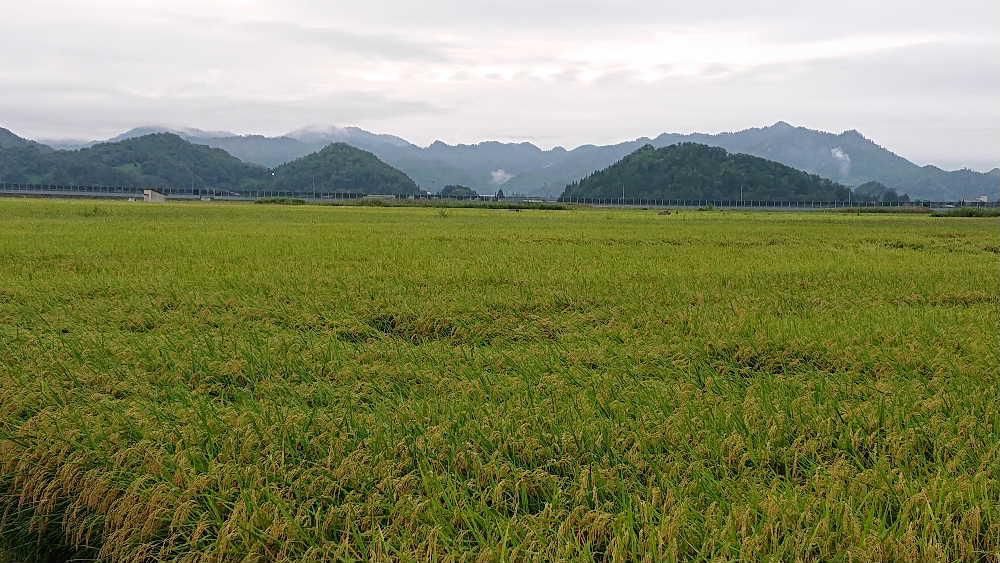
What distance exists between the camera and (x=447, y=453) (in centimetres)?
341

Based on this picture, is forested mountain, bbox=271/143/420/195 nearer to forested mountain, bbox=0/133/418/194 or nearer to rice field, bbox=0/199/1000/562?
forested mountain, bbox=0/133/418/194

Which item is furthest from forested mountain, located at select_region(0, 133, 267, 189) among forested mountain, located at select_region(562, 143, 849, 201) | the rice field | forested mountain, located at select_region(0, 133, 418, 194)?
the rice field

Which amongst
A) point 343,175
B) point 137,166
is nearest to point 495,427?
point 343,175

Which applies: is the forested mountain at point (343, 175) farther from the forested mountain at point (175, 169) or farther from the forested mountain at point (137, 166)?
the forested mountain at point (137, 166)

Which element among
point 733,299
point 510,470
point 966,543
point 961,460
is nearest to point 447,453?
point 510,470

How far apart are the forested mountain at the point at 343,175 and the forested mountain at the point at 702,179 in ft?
132

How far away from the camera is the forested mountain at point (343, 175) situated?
149 m

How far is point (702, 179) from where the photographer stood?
121 meters

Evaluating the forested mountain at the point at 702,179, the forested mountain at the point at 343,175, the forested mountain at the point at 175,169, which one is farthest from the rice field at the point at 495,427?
the forested mountain at the point at 343,175

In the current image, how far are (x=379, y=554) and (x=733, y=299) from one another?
651 cm

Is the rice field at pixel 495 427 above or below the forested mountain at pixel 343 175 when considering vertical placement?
below

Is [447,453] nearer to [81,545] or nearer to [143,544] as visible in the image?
[143,544]

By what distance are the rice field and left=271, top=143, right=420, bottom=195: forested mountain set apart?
140812 millimetres

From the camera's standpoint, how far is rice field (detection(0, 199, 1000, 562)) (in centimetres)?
272
